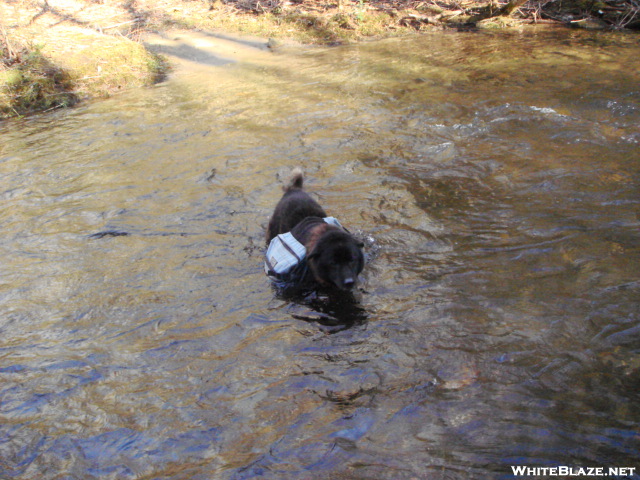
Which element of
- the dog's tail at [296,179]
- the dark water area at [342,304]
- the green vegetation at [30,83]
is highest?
the green vegetation at [30,83]

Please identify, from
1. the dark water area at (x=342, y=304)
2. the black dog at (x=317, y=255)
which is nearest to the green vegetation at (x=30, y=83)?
the dark water area at (x=342, y=304)

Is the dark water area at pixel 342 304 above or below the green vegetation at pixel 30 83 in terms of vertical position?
below

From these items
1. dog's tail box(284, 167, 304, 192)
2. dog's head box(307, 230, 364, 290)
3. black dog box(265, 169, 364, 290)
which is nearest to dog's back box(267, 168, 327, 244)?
black dog box(265, 169, 364, 290)

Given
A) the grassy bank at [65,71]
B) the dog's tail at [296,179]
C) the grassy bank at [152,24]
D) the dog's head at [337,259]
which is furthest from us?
the grassy bank at [152,24]

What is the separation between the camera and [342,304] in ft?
18.6

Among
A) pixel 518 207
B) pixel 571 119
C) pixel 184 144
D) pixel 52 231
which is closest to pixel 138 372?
pixel 52 231

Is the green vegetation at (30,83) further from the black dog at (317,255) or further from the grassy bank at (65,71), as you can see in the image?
the black dog at (317,255)

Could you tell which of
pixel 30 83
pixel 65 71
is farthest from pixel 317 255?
pixel 65 71

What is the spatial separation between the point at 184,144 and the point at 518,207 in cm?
721

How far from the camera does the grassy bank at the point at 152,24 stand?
14.4 m

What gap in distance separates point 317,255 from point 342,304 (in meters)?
0.68

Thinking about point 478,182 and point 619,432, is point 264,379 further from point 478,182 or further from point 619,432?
point 478,182

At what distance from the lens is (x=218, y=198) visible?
822 centimetres

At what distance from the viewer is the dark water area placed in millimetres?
3701
